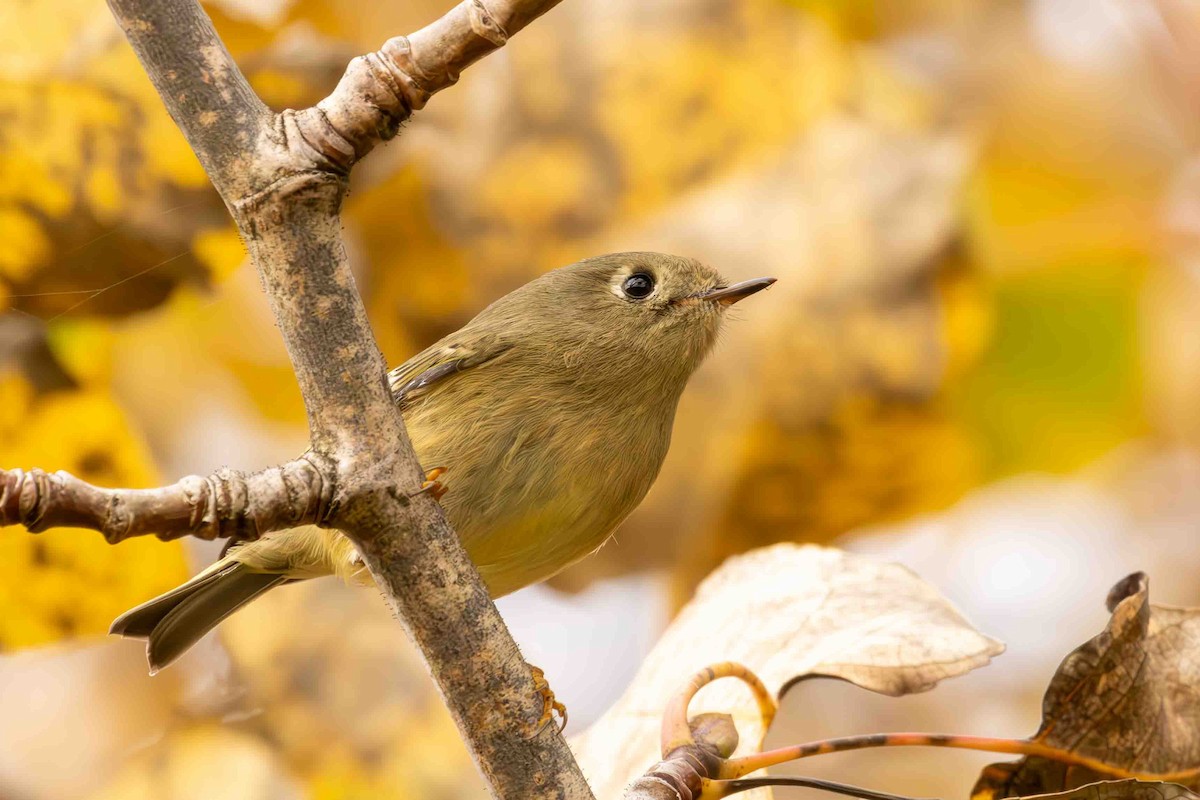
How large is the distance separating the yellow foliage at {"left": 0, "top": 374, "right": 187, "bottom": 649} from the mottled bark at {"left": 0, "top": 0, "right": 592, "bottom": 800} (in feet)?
2.00

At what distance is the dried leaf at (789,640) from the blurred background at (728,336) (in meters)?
0.32

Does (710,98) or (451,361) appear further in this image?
(710,98)

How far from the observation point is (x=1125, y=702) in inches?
33.6

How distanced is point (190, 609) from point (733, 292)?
605 mm

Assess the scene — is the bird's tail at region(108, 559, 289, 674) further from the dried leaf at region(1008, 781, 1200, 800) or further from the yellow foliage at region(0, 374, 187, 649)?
the dried leaf at region(1008, 781, 1200, 800)

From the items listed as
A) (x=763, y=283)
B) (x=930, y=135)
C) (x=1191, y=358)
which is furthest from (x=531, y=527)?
(x=1191, y=358)

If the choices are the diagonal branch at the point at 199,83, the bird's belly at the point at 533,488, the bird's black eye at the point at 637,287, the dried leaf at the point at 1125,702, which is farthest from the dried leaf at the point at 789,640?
the diagonal branch at the point at 199,83

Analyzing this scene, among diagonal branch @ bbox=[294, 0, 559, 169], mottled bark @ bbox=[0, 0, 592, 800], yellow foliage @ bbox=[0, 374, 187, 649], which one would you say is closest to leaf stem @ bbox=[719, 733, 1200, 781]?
mottled bark @ bbox=[0, 0, 592, 800]

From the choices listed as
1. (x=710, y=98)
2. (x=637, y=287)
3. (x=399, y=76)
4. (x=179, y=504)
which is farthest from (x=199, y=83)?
(x=710, y=98)

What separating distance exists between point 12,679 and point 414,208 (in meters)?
0.68

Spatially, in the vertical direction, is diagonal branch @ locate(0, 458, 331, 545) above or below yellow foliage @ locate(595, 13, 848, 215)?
below

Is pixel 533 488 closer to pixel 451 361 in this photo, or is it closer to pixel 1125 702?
pixel 451 361

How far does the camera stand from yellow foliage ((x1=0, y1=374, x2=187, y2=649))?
108 cm

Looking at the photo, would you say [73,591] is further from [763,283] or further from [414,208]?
[763,283]
